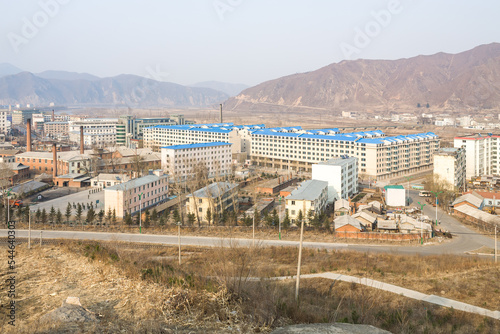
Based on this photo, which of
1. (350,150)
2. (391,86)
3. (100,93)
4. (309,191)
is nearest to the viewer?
(309,191)

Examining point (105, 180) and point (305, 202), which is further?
point (105, 180)

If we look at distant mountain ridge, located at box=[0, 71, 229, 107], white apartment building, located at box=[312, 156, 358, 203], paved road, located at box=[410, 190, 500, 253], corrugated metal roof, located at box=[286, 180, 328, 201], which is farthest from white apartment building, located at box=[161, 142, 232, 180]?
distant mountain ridge, located at box=[0, 71, 229, 107]

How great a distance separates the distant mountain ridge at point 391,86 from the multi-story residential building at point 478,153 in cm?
4518

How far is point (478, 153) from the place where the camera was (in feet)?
52.4

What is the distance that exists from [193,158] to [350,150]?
252 inches

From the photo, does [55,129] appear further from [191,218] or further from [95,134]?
[191,218]

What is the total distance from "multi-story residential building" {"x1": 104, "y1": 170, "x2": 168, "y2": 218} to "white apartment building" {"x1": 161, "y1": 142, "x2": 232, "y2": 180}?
116 inches

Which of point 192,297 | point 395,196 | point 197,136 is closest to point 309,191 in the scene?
point 395,196

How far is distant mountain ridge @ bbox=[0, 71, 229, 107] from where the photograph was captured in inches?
3952

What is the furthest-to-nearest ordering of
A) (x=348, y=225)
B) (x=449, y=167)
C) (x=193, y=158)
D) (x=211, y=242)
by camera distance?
(x=193, y=158), (x=449, y=167), (x=348, y=225), (x=211, y=242)

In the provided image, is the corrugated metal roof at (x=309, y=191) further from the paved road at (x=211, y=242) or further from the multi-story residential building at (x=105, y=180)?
the multi-story residential building at (x=105, y=180)

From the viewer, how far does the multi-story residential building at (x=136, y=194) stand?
32.3ft

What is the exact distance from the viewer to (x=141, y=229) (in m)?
8.56

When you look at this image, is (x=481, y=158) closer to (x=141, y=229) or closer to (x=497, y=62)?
(x=141, y=229)
